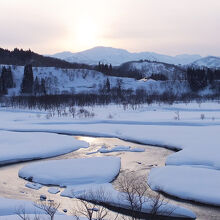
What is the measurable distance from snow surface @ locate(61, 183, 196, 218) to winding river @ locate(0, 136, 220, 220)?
0.32 meters

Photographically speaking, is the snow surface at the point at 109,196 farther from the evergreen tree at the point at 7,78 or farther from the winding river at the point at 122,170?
the evergreen tree at the point at 7,78

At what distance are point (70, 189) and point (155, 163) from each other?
454cm

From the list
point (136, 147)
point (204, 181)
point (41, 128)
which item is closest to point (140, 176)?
point (204, 181)

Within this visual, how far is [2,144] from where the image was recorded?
56.4 feet

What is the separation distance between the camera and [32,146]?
16703 millimetres

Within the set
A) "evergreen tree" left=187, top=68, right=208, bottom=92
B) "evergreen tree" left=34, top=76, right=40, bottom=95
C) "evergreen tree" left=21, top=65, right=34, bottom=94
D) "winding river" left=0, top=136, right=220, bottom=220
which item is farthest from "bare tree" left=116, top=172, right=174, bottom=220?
"evergreen tree" left=187, top=68, right=208, bottom=92

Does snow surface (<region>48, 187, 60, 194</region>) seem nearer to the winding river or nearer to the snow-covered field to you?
the winding river

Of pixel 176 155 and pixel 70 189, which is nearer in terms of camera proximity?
pixel 70 189

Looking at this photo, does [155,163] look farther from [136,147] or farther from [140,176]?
[136,147]

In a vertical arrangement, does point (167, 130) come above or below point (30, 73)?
below

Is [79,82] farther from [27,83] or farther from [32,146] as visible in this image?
[32,146]

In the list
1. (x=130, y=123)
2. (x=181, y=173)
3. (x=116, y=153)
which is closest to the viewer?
(x=181, y=173)

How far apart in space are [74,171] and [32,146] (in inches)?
222

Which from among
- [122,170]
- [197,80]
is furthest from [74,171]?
[197,80]
